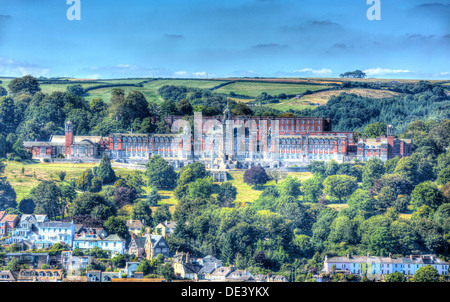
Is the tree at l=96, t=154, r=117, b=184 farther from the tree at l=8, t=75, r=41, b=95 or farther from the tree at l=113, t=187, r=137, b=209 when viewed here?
the tree at l=8, t=75, r=41, b=95

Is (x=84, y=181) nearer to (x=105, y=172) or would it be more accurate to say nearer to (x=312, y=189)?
(x=105, y=172)

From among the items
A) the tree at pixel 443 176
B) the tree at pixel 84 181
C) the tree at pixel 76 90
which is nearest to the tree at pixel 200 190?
the tree at pixel 84 181

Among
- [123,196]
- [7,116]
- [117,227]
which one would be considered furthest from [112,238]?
[7,116]

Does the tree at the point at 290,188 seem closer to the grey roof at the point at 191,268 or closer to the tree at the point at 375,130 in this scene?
the grey roof at the point at 191,268

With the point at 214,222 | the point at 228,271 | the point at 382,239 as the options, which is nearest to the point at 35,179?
the point at 214,222

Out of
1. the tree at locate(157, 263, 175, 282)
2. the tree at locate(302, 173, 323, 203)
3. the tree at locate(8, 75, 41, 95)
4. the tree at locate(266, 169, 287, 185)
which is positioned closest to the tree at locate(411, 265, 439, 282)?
the tree at locate(302, 173, 323, 203)
